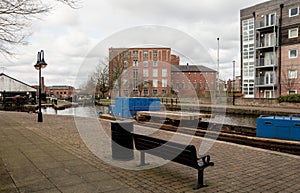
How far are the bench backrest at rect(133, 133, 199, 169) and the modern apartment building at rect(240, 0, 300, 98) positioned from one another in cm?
3396

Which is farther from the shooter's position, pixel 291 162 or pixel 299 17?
pixel 299 17

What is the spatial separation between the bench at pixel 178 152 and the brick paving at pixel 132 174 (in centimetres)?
33

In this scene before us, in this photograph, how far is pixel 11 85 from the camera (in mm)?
48500

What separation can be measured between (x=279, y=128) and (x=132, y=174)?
19.7ft

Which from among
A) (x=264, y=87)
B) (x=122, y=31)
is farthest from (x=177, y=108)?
(x=122, y=31)

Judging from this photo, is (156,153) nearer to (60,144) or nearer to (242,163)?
(242,163)

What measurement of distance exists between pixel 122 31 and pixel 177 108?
2368 cm

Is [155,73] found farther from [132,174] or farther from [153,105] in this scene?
[132,174]

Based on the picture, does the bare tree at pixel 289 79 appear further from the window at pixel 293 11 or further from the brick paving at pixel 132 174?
the brick paving at pixel 132 174

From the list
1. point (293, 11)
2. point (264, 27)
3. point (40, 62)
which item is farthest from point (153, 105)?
point (293, 11)

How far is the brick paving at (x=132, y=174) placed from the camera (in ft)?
14.9

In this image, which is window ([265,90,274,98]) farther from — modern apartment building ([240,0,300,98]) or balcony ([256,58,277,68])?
balcony ([256,58,277,68])

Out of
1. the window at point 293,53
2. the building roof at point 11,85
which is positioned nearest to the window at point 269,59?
the window at point 293,53

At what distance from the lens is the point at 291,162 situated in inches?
249
